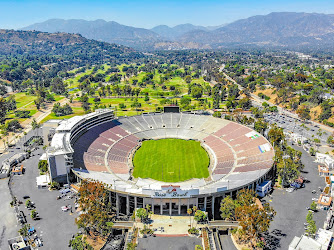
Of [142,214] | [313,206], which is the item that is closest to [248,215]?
[313,206]

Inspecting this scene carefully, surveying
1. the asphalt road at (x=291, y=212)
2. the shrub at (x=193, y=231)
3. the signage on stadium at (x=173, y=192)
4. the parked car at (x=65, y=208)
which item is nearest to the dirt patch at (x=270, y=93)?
the asphalt road at (x=291, y=212)

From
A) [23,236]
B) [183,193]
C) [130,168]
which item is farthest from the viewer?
[130,168]

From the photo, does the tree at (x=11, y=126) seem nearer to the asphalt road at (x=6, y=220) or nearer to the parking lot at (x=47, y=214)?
the parking lot at (x=47, y=214)

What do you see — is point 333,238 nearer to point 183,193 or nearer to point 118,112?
point 183,193

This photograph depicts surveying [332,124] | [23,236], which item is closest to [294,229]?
[23,236]

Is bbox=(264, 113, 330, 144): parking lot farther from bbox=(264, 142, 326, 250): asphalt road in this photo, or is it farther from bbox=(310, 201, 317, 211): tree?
bbox=(310, 201, 317, 211): tree

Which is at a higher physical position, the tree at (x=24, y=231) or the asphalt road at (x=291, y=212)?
the tree at (x=24, y=231)

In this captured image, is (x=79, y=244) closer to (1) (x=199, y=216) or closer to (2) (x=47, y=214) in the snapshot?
(2) (x=47, y=214)
